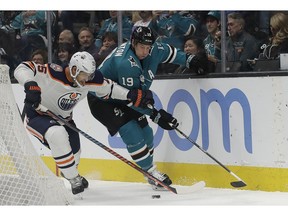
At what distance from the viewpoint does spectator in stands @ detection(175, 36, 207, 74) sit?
222 inches

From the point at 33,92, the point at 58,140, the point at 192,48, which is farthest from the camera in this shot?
the point at 192,48

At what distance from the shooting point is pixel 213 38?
554 centimetres

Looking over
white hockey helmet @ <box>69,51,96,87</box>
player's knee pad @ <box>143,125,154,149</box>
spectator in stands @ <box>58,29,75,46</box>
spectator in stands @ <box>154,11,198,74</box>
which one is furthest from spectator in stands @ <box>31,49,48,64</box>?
white hockey helmet @ <box>69,51,96,87</box>

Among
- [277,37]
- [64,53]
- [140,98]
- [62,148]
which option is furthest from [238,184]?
[64,53]

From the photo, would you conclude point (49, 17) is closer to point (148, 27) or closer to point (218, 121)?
point (148, 27)

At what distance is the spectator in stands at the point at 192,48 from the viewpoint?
564cm

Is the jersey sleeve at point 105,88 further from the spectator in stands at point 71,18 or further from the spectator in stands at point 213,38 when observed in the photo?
the spectator in stands at point 71,18

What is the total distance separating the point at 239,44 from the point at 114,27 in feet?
3.71

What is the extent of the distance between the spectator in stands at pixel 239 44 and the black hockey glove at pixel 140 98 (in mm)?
559

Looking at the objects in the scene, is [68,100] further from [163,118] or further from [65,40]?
[65,40]

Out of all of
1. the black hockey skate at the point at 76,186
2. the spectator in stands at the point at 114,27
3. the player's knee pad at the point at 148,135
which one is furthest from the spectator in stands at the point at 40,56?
the black hockey skate at the point at 76,186

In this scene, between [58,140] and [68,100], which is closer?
[58,140]

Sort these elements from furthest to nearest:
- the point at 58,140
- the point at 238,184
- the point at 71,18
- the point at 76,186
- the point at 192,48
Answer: the point at 71,18 < the point at 192,48 < the point at 238,184 < the point at 76,186 < the point at 58,140

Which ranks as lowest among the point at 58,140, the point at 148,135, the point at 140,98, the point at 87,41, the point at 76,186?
the point at 76,186
